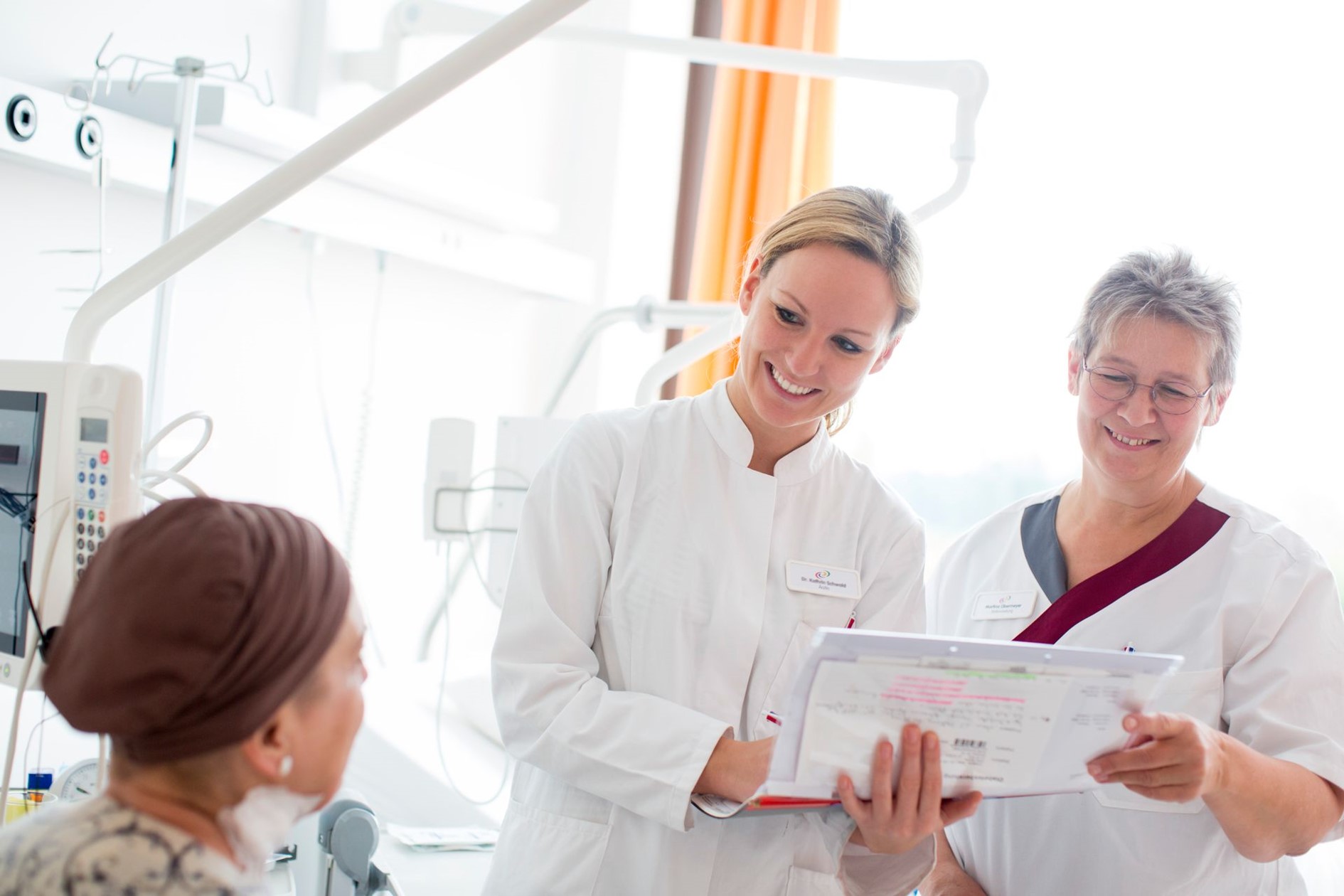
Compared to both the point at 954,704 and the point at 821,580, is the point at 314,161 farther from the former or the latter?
the point at 954,704

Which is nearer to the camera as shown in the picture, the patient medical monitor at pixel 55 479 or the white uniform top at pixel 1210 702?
the patient medical monitor at pixel 55 479

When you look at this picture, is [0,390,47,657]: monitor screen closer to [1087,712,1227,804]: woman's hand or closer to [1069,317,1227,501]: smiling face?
[1087,712,1227,804]: woman's hand

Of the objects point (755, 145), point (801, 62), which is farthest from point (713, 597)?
point (755, 145)

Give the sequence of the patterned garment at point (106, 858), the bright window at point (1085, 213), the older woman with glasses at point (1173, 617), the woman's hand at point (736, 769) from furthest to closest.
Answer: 1. the bright window at point (1085, 213)
2. the older woman with glasses at point (1173, 617)
3. the woman's hand at point (736, 769)
4. the patterned garment at point (106, 858)

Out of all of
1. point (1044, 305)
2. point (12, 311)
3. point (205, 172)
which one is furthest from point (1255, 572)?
point (12, 311)

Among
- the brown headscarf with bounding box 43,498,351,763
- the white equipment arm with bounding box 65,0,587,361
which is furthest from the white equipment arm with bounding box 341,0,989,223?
the brown headscarf with bounding box 43,498,351,763

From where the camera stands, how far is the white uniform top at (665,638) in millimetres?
1305

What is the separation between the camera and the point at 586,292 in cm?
313

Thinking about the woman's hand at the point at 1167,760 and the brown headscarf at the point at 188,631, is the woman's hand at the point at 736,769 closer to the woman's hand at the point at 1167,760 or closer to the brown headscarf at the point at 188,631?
the woman's hand at the point at 1167,760

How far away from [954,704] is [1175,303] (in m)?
0.77

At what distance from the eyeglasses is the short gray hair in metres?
0.04

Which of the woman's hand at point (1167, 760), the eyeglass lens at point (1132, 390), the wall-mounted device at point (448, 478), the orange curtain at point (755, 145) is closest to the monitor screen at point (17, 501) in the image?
the wall-mounted device at point (448, 478)

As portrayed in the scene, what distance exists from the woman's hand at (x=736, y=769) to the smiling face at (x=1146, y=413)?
27.9 inches

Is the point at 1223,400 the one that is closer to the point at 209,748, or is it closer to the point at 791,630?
the point at 791,630
